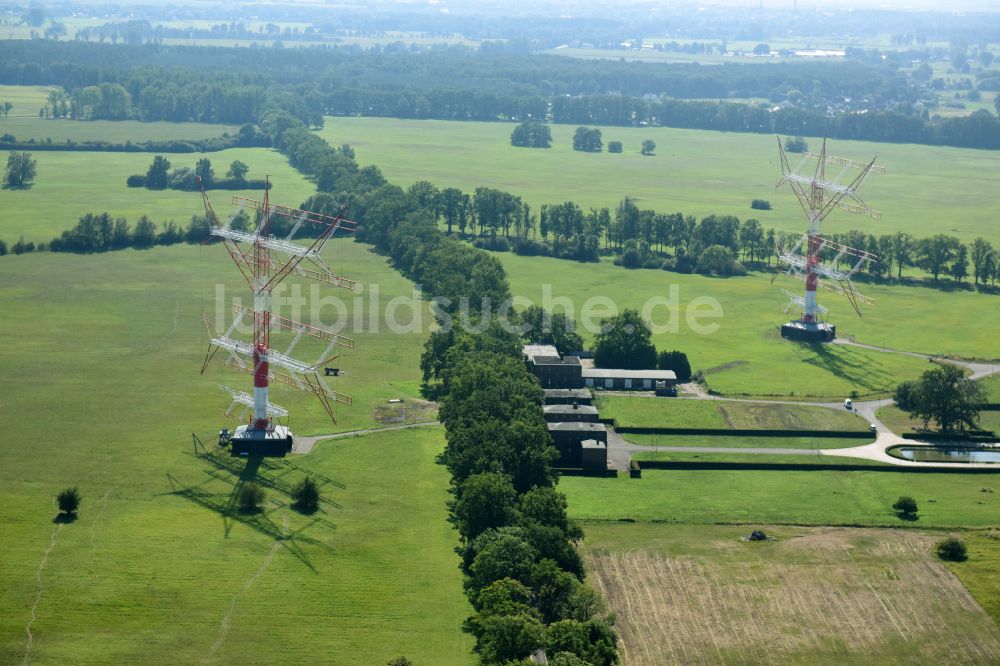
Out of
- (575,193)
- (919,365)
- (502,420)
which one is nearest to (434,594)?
(502,420)

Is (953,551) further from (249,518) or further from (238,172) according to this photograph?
(238,172)

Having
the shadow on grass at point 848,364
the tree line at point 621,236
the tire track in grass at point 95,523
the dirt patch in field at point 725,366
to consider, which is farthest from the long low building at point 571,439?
the tree line at point 621,236

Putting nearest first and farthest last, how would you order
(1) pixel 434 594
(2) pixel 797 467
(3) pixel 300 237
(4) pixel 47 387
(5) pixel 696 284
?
(1) pixel 434 594, (2) pixel 797 467, (4) pixel 47 387, (5) pixel 696 284, (3) pixel 300 237

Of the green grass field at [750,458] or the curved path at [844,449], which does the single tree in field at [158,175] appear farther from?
the green grass field at [750,458]

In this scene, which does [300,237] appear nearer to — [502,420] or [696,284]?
[696,284]

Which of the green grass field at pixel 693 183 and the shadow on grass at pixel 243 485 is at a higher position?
the green grass field at pixel 693 183

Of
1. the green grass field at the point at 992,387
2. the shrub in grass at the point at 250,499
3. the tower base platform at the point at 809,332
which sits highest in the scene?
the tower base platform at the point at 809,332

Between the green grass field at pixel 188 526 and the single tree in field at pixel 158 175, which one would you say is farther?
the single tree in field at pixel 158 175
